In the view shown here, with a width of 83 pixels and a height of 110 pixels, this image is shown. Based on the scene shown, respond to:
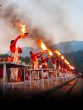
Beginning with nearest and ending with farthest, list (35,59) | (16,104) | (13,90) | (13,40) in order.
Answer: (16,104) → (13,90) → (13,40) → (35,59)

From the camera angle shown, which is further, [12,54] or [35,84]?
[35,84]

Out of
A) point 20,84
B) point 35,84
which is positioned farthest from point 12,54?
point 35,84

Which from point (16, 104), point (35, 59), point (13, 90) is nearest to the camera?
point (16, 104)

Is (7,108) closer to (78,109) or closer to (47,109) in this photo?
(47,109)

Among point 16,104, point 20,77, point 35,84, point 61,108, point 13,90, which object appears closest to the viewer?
point 61,108

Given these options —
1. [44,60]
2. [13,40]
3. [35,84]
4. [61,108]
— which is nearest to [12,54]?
[13,40]

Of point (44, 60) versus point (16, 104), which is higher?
point (44, 60)

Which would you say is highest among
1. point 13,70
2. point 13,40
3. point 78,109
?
point 13,40

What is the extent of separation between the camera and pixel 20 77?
139 feet

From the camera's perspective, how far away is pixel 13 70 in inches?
1693

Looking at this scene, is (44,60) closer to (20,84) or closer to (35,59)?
(35,59)

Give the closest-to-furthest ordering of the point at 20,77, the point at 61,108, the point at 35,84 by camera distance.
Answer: the point at 61,108 → the point at 20,77 → the point at 35,84

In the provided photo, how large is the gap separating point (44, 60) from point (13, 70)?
75.4ft

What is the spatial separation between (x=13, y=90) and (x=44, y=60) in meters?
33.1
